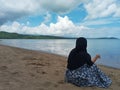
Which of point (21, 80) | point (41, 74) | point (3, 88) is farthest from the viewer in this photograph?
point (41, 74)

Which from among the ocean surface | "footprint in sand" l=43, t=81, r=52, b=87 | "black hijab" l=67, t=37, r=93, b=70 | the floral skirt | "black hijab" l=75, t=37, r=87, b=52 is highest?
"black hijab" l=75, t=37, r=87, b=52

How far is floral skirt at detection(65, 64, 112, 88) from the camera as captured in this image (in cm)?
805

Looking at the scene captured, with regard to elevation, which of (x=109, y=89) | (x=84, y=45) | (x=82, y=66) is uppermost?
(x=84, y=45)

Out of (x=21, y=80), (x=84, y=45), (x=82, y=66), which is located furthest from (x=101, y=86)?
(x=21, y=80)

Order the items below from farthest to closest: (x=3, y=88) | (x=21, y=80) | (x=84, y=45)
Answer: (x=21, y=80) < (x=84, y=45) < (x=3, y=88)

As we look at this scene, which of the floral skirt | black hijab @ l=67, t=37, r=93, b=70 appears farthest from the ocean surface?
black hijab @ l=67, t=37, r=93, b=70

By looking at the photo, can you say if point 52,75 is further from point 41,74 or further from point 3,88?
point 3,88

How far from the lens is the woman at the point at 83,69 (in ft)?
26.1

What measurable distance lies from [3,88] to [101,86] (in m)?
3.42

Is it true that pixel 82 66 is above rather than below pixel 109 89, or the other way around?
above

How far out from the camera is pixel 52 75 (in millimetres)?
9844

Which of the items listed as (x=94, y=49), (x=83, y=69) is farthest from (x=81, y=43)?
(x=94, y=49)

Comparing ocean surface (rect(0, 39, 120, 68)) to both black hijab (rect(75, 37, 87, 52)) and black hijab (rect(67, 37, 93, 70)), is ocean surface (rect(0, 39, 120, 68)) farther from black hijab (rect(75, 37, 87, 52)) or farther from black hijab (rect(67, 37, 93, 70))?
black hijab (rect(75, 37, 87, 52))

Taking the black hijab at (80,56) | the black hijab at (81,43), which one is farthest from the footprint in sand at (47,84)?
the black hijab at (81,43)
